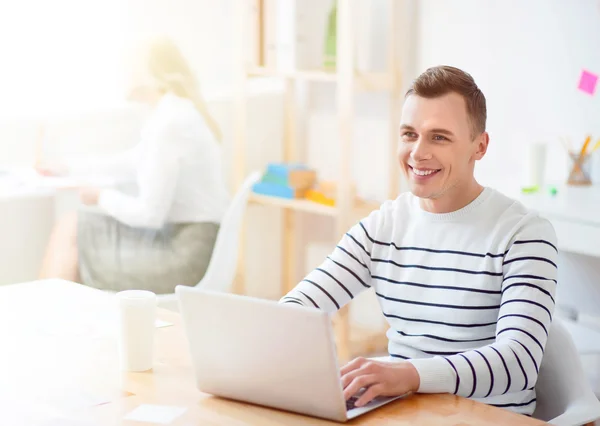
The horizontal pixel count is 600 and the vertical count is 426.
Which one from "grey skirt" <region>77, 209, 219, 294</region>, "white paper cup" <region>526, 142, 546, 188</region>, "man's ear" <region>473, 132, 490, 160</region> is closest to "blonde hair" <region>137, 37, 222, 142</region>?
"grey skirt" <region>77, 209, 219, 294</region>

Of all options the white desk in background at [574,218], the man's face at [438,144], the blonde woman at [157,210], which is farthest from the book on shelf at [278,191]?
the man's face at [438,144]

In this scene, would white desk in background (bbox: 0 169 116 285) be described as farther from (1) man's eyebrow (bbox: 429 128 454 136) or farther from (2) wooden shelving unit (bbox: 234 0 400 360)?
(1) man's eyebrow (bbox: 429 128 454 136)

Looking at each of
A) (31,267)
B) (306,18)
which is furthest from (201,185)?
(306,18)

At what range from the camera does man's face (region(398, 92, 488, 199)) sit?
1730 mm

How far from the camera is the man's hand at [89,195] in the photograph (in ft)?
10.8

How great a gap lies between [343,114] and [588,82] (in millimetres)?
903

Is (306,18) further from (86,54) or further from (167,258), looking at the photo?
(167,258)

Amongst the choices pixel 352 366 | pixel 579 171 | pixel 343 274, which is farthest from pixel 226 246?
pixel 352 366

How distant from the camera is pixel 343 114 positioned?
355 centimetres

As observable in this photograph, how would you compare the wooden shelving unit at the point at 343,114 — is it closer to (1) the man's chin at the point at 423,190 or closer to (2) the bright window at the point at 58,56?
(2) the bright window at the point at 58,56

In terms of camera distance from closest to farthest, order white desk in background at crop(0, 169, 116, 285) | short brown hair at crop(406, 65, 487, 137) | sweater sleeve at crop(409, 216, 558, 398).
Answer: sweater sleeve at crop(409, 216, 558, 398)
short brown hair at crop(406, 65, 487, 137)
white desk in background at crop(0, 169, 116, 285)

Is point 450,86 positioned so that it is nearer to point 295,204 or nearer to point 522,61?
point 522,61

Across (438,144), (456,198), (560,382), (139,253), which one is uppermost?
(438,144)

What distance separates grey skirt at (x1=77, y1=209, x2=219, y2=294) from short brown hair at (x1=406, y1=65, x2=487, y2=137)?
1.57 metres
